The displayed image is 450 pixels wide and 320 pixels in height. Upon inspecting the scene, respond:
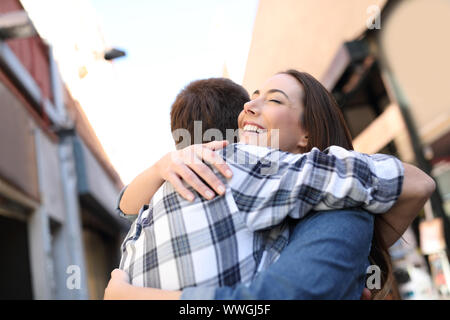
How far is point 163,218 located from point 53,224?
265 inches

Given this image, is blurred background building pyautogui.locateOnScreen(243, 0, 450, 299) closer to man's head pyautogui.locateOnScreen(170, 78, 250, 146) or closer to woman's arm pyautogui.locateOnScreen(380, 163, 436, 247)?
man's head pyautogui.locateOnScreen(170, 78, 250, 146)

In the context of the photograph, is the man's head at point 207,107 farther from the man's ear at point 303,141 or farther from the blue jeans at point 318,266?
the blue jeans at point 318,266

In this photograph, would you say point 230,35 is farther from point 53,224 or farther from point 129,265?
point 53,224

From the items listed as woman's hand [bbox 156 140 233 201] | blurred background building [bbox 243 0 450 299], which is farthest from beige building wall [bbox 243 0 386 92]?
woman's hand [bbox 156 140 233 201]

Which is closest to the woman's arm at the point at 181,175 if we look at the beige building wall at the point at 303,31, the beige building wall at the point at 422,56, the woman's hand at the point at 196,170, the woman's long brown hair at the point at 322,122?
the woman's hand at the point at 196,170

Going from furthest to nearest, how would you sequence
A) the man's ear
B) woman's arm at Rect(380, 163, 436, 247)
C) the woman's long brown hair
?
the man's ear → the woman's long brown hair → woman's arm at Rect(380, 163, 436, 247)

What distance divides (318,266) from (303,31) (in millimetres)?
5586

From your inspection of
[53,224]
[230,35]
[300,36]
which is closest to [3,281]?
[53,224]

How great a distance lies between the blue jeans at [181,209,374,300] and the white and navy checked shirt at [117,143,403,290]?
0.14 feet

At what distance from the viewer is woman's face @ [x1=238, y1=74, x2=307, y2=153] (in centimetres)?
152

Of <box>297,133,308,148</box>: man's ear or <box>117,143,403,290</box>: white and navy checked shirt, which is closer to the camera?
<box>117,143,403,290</box>: white and navy checked shirt

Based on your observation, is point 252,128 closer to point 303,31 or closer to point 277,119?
point 277,119

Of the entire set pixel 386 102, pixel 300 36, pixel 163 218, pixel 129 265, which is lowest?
pixel 129 265
